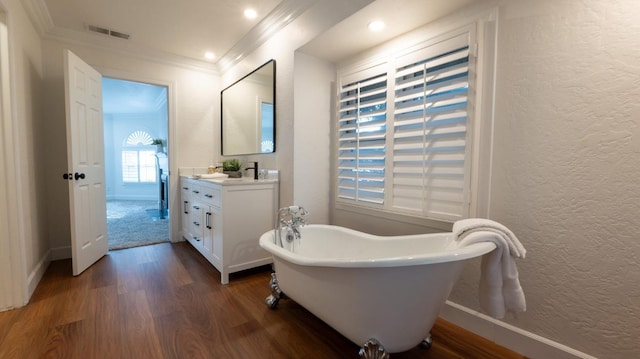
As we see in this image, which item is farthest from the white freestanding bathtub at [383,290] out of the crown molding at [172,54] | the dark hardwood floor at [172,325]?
the crown molding at [172,54]

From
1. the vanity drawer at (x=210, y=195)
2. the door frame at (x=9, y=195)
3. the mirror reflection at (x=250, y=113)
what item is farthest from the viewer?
A: the mirror reflection at (x=250, y=113)

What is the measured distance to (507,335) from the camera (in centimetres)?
145

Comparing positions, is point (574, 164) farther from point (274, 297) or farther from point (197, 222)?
point (197, 222)

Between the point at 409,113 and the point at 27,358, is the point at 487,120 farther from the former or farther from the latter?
the point at 27,358

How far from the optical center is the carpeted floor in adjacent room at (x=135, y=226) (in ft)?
11.1

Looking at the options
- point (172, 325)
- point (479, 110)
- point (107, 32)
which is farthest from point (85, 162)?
point (479, 110)

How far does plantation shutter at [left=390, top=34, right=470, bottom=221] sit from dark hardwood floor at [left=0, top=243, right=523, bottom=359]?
31.9 inches

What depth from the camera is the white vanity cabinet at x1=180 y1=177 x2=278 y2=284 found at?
86.8 inches

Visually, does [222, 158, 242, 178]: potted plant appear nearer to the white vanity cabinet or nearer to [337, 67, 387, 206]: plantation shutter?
the white vanity cabinet

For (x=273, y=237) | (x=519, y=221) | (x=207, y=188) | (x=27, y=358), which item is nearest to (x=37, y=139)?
(x=207, y=188)

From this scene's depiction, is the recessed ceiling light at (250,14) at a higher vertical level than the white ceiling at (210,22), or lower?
higher

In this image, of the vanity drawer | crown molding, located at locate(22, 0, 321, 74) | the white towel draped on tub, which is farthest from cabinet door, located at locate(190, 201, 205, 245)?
the white towel draped on tub

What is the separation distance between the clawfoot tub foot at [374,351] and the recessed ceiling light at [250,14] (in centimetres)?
261

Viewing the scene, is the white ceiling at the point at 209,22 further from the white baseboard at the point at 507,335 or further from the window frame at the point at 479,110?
the white baseboard at the point at 507,335
